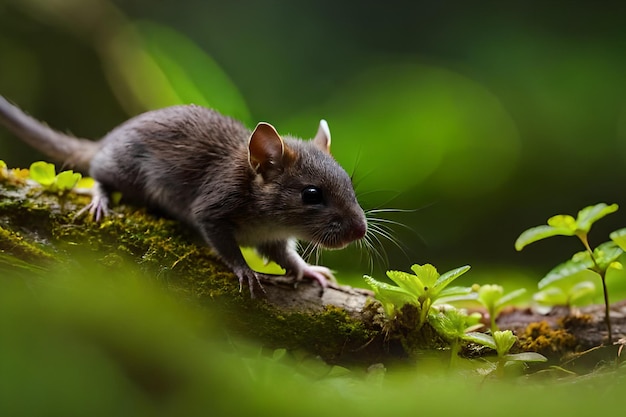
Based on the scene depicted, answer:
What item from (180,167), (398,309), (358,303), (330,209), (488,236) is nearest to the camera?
(398,309)

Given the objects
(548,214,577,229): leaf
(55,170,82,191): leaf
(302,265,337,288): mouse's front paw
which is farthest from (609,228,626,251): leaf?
(55,170,82,191): leaf

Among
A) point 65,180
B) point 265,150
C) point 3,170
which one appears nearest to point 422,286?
point 265,150

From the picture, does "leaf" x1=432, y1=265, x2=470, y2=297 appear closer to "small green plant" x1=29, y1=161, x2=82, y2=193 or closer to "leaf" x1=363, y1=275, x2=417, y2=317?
"leaf" x1=363, y1=275, x2=417, y2=317

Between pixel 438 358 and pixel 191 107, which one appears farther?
pixel 191 107

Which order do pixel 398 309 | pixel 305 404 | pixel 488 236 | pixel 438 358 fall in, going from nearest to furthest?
1. pixel 305 404
2. pixel 438 358
3. pixel 398 309
4. pixel 488 236

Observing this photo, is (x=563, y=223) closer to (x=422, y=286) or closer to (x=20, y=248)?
(x=422, y=286)

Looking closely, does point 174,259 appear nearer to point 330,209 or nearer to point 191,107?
point 330,209

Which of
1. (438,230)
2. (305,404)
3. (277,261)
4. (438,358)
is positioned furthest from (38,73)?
(305,404)
